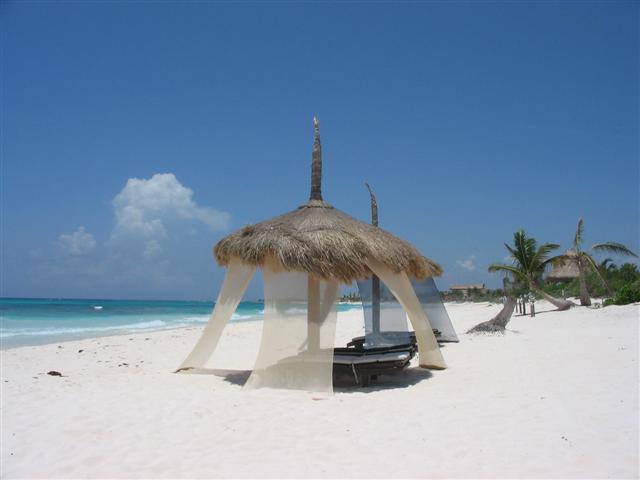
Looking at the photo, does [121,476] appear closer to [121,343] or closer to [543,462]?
[543,462]

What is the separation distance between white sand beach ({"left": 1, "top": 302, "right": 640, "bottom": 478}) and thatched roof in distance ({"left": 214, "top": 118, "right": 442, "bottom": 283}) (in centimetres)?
168

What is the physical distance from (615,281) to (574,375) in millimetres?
22027

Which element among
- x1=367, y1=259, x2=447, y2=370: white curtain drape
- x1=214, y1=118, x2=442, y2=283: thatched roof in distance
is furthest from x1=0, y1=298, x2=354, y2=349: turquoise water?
x1=367, y1=259, x2=447, y2=370: white curtain drape

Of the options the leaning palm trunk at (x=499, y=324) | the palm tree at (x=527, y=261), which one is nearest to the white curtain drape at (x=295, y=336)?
the leaning palm trunk at (x=499, y=324)

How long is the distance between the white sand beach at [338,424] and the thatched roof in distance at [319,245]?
1.68 metres

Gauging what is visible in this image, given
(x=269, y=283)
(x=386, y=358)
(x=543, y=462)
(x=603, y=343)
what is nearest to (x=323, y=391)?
(x=386, y=358)

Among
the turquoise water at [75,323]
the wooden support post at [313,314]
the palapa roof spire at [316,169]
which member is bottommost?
the turquoise water at [75,323]

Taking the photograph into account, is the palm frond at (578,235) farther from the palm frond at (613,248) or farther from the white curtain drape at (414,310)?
the white curtain drape at (414,310)

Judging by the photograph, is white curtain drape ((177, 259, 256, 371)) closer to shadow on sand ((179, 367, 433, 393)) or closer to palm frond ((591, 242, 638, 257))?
shadow on sand ((179, 367, 433, 393))

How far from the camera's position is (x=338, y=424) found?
199 inches

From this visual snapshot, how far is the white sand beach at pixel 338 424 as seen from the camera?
3.92 metres

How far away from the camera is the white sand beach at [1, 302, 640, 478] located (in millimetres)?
3924

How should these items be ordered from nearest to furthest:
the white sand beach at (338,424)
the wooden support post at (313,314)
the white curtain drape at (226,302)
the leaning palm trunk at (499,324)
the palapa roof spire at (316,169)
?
the white sand beach at (338,424) < the wooden support post at (313,314) < the white curtain drape at (226,302) < the palapa roof spire at (316,169) < the leaning palm trunk at (499,324)

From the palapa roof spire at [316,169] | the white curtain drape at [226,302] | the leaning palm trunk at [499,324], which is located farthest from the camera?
the leaning palm trunk at [499,324]
